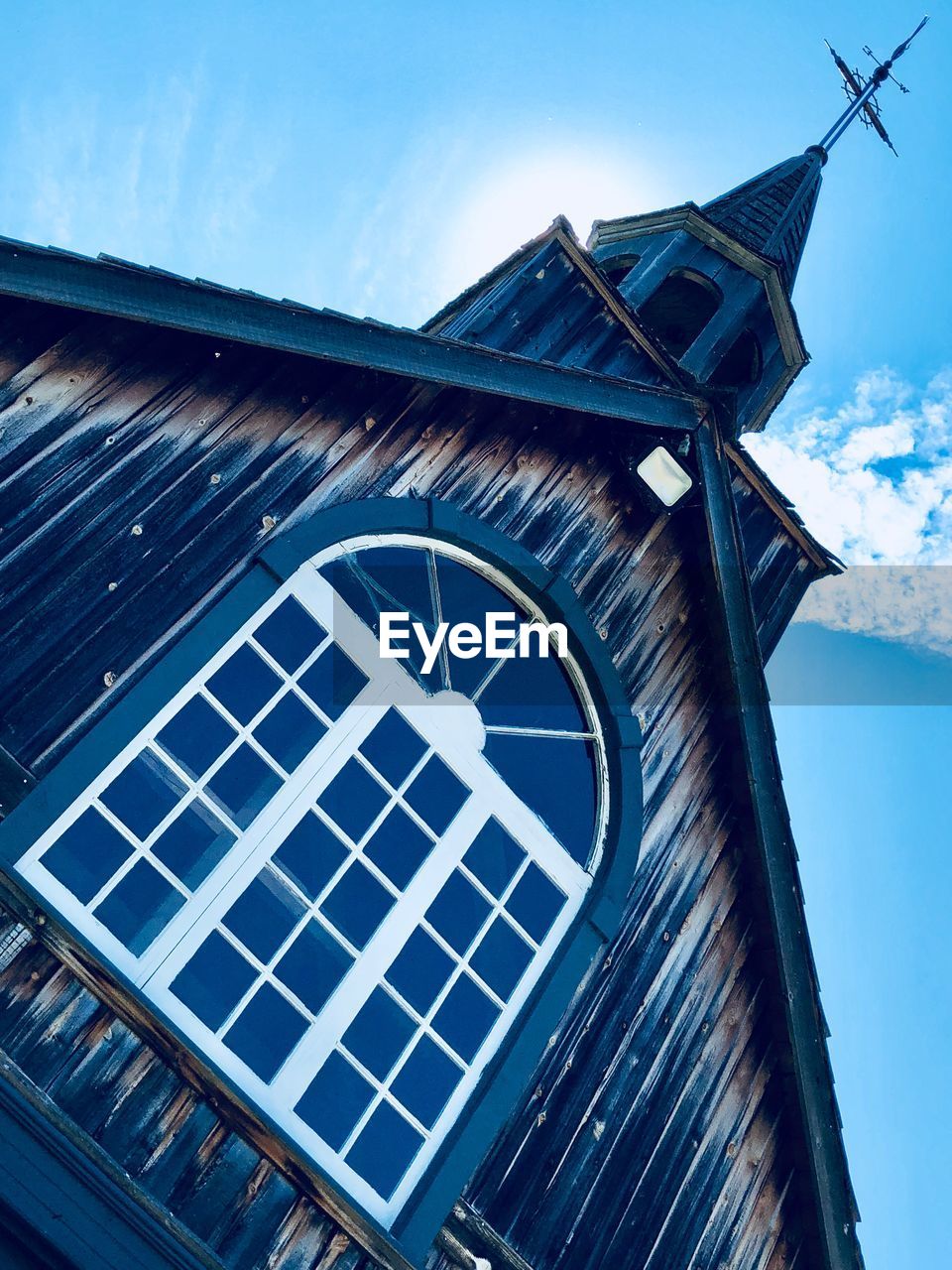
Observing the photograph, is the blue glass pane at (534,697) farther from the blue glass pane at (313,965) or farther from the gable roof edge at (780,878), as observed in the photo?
the blue glass pane at (313,965)

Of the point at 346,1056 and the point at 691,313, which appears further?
the point at 691,313

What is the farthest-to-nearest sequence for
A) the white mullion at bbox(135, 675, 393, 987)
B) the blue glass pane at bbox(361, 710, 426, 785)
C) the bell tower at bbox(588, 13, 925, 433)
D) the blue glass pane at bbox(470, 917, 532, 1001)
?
the bell tower at bbox(588, 13, 925, 433) → the blue glass pane at bbox(361, 710, 426, 785) → the blue glass pane at bbox(470, 917, 532, 1001) → the white mullion at bbox(135, 675, 393, 987)

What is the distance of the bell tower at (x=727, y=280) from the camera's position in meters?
10.5

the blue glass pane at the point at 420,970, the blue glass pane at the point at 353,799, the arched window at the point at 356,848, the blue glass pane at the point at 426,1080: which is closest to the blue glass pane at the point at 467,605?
the arched window at the point at 356,848

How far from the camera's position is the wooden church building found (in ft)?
13.9

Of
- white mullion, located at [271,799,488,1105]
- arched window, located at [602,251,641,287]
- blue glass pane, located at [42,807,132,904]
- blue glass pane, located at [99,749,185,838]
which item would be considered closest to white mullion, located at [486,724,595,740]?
white mullion, located at [271,799,488,1105]

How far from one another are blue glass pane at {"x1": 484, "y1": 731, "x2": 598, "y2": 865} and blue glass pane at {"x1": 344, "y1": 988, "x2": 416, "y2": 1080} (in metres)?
1.48

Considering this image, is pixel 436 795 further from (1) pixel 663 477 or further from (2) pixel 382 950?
(1) pixel 663 477

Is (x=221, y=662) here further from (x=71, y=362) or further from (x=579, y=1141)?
(x=579, y=1141)

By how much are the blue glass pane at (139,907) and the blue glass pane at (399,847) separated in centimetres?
103

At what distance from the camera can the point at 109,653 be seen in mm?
4805

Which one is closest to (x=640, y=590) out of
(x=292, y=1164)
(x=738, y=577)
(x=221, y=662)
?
(x=738, y=577)

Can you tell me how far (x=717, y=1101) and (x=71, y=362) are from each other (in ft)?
17.7

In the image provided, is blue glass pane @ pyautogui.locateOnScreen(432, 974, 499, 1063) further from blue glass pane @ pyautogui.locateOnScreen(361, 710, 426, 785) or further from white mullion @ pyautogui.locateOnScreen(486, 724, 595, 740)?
white mullion @ pyautogui.locateOnScreen(486, 724, 595, 740)
